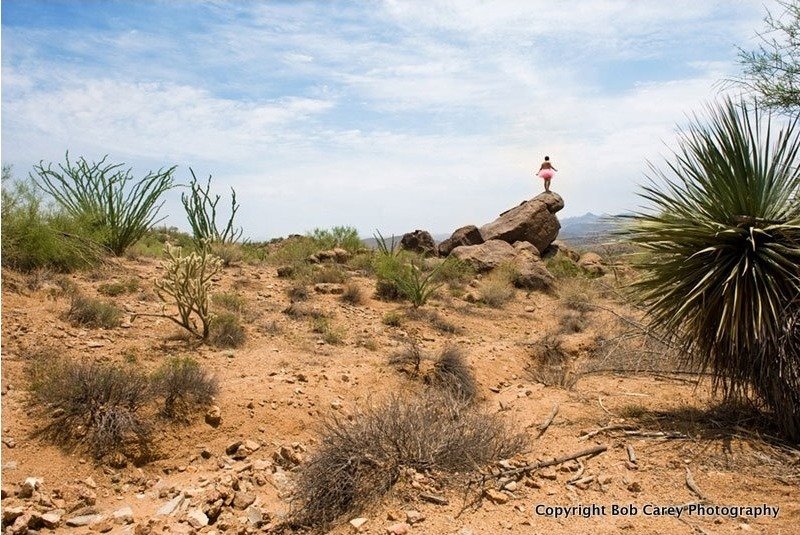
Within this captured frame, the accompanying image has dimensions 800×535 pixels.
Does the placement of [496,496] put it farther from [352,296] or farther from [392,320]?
[352,296]

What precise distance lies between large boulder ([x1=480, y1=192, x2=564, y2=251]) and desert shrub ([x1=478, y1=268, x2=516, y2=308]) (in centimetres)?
468

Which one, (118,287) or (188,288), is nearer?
(188,288)

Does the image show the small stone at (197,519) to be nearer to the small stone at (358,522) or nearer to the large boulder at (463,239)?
the small stone at (358,522)

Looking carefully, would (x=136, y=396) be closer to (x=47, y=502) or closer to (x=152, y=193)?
(x=47, y=502)

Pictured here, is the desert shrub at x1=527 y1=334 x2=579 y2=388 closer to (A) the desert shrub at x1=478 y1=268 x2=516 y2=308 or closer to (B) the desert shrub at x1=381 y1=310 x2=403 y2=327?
(B) the desert shrub at x1=381 y1=310 x2=403 y2=327

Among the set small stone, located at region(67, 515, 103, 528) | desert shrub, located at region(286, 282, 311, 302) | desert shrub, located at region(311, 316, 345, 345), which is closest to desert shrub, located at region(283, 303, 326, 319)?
desert shrub, located at region(311, 316, 345, 345)

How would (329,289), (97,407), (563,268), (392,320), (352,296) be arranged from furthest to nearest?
(563,268)
(329,289)
(352,296)
(392,320)
(97,407)

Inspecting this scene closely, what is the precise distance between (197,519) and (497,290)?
10.4m

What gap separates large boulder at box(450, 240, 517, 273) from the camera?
16938 millimetres

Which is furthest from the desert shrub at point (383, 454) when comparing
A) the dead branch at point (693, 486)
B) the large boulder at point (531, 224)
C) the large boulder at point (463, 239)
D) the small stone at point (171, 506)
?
the large boulder at point (463, 239)

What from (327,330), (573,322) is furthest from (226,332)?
(573,322)

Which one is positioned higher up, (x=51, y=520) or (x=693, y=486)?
(x=693, y=486)

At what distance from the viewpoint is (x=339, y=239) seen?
1809cm

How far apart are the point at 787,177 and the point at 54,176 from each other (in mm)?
14420
